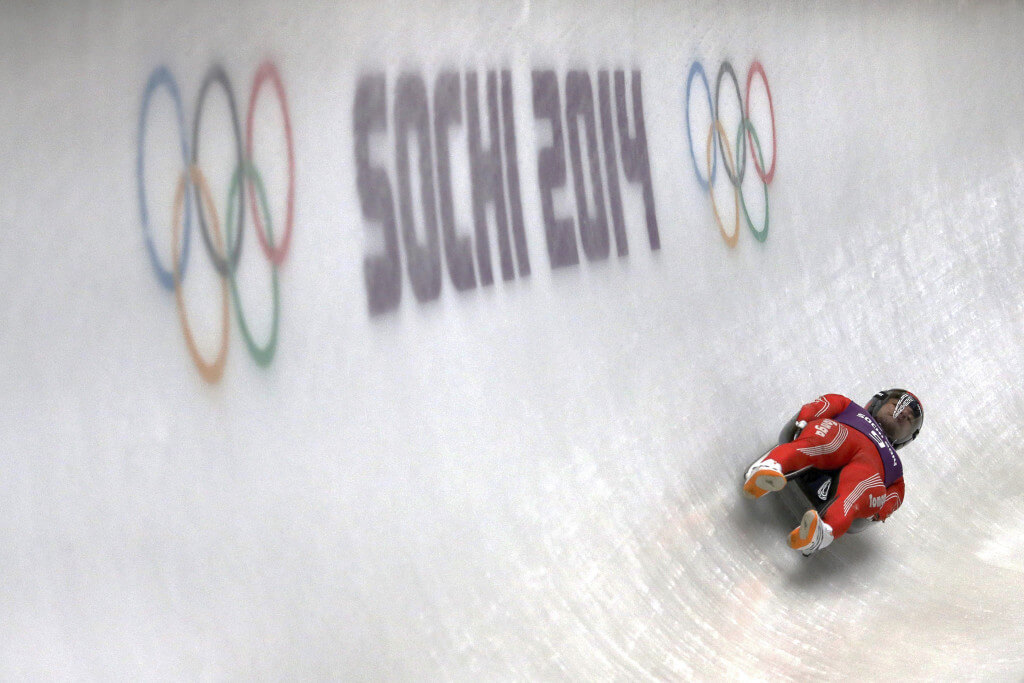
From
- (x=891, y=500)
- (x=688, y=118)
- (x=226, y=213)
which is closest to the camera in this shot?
(x=226, y=213)

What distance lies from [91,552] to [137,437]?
9.3 inches

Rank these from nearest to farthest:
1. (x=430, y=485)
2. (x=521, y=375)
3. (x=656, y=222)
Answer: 1. (x=430, y=485)
2. (x=521, y=375)
3. (x=656, y=222)

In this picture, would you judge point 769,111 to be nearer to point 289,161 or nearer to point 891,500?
point 891,500

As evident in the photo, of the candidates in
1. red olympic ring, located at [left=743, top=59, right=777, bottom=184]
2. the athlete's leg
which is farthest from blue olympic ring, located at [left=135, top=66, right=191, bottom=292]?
red olympic ring, located at [left=743, top=59, right=777, bottom=184]

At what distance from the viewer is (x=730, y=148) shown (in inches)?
166

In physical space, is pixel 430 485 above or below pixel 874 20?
below

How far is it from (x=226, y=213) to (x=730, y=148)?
2553 mm

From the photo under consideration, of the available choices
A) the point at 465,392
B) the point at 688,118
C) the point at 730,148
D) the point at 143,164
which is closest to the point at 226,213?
the point at 143,164

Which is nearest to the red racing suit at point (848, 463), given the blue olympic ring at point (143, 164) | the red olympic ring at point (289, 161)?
the red olympic ring at point (289, 161)

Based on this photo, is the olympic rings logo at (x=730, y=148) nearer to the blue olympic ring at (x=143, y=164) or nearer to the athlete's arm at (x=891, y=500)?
the athlete's arm at (x=891, y=500)

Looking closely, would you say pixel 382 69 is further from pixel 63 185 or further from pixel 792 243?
pixel 792 243

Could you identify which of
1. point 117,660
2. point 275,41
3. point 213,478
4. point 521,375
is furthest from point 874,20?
point 117,660

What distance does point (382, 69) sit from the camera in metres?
2.74

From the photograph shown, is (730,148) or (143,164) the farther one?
(730,148)
